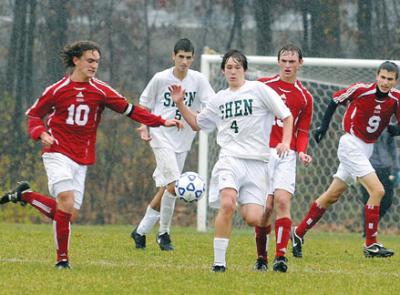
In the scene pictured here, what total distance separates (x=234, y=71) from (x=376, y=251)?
2.70 meters

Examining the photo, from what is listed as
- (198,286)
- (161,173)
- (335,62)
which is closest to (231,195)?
(198,286)

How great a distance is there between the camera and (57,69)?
17.1 metres

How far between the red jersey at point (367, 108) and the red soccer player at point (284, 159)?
4.50 feet

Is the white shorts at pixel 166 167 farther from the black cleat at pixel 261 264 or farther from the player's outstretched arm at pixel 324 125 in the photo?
the black cleat at pixel 261 264

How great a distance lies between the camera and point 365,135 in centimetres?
1073

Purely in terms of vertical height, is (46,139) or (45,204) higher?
(46,139)

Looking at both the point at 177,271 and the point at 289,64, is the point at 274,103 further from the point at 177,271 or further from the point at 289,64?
the point at 177,271

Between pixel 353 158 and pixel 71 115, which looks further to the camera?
pixel 353 158

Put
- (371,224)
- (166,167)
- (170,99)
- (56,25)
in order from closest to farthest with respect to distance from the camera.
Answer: (371,224) → (166,167) → (170,99) → (56,25)

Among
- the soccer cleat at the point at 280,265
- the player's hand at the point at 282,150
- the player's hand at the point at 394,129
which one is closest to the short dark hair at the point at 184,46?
the player's hand at the point at 394,129

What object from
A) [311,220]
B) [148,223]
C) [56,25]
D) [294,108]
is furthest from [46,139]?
[56,25]

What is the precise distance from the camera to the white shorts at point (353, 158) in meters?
10.6

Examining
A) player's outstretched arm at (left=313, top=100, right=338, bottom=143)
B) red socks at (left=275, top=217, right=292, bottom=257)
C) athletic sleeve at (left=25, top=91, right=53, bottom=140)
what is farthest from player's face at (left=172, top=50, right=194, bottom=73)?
red socks at (left=275, top=217, right=292, bottom=257)

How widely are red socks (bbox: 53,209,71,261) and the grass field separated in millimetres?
167
